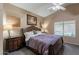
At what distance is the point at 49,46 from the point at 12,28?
0.73m

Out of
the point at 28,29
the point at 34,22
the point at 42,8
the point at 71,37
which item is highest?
the point at 42,8

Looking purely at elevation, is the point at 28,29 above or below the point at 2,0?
below

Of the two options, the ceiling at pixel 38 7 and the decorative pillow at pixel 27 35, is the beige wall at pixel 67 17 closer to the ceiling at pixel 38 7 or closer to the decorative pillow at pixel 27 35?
the ceiling at pixel 38 7

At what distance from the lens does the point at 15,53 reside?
1948 mm

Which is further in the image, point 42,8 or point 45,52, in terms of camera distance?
point 42,8

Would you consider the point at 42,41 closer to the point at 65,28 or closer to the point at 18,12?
the point at 65,28

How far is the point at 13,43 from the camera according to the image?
193 centimetres

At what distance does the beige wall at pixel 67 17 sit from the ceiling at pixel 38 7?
0.34ft

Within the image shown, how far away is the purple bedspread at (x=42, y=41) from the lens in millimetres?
1848

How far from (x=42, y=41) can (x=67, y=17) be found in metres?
0.64

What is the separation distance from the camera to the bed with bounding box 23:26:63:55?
1.85m

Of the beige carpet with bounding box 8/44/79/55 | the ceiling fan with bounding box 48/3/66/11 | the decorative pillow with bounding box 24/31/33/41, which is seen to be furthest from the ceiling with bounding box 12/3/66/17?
the beige carpet with bounding box 8/44/79/55
